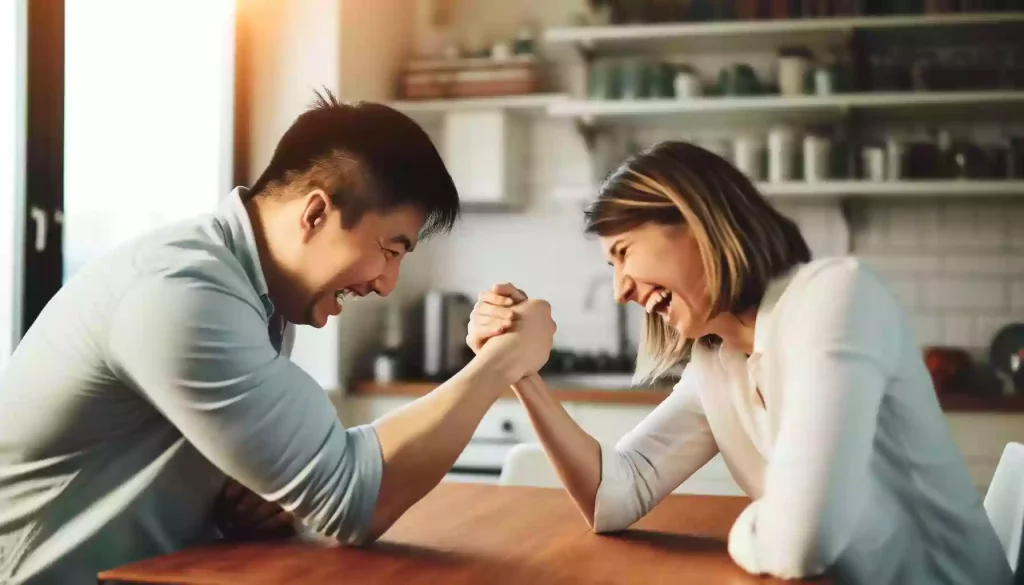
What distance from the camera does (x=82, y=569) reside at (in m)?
1.26

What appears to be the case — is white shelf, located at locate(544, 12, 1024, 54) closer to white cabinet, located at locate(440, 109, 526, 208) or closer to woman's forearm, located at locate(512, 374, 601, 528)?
white cabinet, located at locate(440, 109, 526, 208)

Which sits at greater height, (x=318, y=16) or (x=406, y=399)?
(x=318, y=16)

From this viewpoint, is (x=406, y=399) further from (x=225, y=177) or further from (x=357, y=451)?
(x=357, y=451)

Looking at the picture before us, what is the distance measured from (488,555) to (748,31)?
8.75ft

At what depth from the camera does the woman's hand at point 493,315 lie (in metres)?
1.53

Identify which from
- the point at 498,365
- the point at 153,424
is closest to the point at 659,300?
the point at 498,365


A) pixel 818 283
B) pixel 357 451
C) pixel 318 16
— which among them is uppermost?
pixel 318 16

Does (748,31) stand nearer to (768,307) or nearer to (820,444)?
(768,307)

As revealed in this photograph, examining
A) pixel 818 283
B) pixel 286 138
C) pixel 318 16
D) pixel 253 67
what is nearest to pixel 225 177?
pixel 253 67

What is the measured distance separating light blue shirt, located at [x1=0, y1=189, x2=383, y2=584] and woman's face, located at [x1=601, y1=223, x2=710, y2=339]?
474 mm

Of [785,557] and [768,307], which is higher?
[768,307]

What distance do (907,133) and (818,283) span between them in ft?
8.51

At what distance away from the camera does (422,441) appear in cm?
130

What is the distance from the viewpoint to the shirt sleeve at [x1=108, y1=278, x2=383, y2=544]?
1194mm
